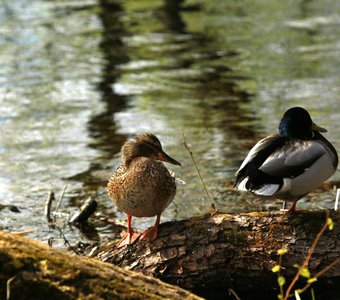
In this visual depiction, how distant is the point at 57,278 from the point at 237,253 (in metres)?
2.13

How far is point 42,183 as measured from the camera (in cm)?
966

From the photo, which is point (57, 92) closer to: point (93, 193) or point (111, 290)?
point (93, 193)

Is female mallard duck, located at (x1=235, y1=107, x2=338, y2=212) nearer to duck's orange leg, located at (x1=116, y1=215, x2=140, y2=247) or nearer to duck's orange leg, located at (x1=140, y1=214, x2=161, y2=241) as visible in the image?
duck's orange leg, located at (x1=140, y1=214, x2=161, y2=241)

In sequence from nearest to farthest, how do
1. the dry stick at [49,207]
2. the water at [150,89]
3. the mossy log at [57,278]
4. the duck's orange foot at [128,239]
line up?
1. the mossy log at [57,278]
2. the duck's orange foot at [128,239]
3. the dry stick at [49,207]
4. the water at [150,89]

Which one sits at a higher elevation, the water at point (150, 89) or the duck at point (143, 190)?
the duck at point (143, 190)

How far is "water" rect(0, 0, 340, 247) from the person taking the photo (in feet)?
30.6

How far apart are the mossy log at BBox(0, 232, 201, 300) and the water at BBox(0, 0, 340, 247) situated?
356cm

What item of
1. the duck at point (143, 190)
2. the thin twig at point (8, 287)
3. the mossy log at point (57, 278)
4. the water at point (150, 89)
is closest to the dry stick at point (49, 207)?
the water at point (150, 89)

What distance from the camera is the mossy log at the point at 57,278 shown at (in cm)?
385

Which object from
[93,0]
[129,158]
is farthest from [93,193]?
[93,0]

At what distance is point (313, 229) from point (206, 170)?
402 centimetres

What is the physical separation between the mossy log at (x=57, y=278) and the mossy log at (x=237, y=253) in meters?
1.76

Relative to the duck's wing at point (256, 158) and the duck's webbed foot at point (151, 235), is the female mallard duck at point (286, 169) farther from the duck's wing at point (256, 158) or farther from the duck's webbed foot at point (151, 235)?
the duck's webbed foot at point (151, 235)

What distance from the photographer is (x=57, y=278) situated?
388cm
